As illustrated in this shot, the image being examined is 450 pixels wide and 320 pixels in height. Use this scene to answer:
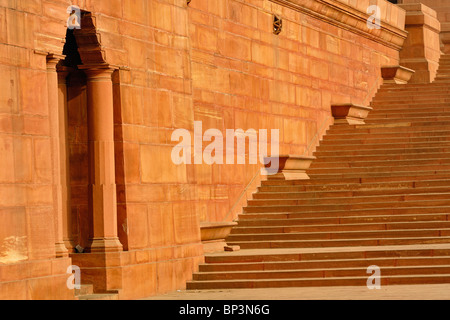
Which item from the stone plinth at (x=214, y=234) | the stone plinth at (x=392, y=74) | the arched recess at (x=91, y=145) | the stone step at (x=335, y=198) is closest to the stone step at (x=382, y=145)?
the stone step at (x=335, y=198)

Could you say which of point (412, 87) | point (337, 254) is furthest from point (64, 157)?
point (412, 87)

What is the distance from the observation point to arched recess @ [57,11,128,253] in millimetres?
13594

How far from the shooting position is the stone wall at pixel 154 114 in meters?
11.7

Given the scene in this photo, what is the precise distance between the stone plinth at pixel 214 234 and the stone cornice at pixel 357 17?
5601mm

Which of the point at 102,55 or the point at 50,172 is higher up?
the point at 102,55

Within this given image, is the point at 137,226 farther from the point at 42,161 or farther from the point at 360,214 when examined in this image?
the point at 360,214

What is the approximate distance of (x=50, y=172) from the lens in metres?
12.1

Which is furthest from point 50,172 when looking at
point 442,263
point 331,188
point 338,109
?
point 338,109

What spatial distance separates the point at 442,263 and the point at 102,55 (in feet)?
16.8

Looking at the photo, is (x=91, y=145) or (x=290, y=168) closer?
(x=91, y=145)

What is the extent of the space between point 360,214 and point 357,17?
8.01m

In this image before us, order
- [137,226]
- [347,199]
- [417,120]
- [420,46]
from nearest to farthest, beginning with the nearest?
[137,226] < [347,199] < [417,120] < [420,46]

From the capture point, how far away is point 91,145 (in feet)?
45.0
